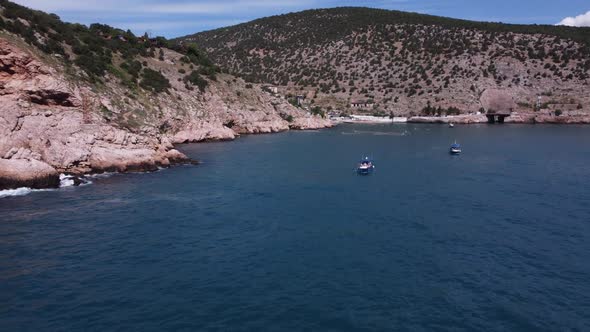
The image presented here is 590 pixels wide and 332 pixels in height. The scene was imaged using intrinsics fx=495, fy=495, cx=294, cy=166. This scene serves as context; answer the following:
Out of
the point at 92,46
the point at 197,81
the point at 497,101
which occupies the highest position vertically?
the point at 92,46

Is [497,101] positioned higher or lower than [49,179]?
higher

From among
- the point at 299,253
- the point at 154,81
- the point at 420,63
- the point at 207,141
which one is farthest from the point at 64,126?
the point at 420,63

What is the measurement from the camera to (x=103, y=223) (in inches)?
1259

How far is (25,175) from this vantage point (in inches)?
1612

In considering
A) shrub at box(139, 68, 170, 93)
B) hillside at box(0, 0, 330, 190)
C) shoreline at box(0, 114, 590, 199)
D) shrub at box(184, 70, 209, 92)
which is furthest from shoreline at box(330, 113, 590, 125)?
shrub at box(139, 68, 170, 93)

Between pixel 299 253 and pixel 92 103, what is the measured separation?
37689 millimetres

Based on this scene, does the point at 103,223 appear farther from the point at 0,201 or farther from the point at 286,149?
the point at 286,149

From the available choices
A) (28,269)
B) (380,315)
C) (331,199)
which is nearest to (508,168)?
(331,199)

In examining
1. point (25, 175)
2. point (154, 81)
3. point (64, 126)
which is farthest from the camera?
point (154, 81)

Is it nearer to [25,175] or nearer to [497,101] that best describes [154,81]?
[25,175]

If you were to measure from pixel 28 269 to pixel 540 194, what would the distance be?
3841cm

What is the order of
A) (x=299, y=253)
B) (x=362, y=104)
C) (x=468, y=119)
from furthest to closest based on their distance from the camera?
(x=362, y=104) → (x=468, y=119) → (x=299, y=253)

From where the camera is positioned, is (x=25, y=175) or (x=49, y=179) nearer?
(x=25, y=175)

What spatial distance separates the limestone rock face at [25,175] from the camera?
40.3 metres
